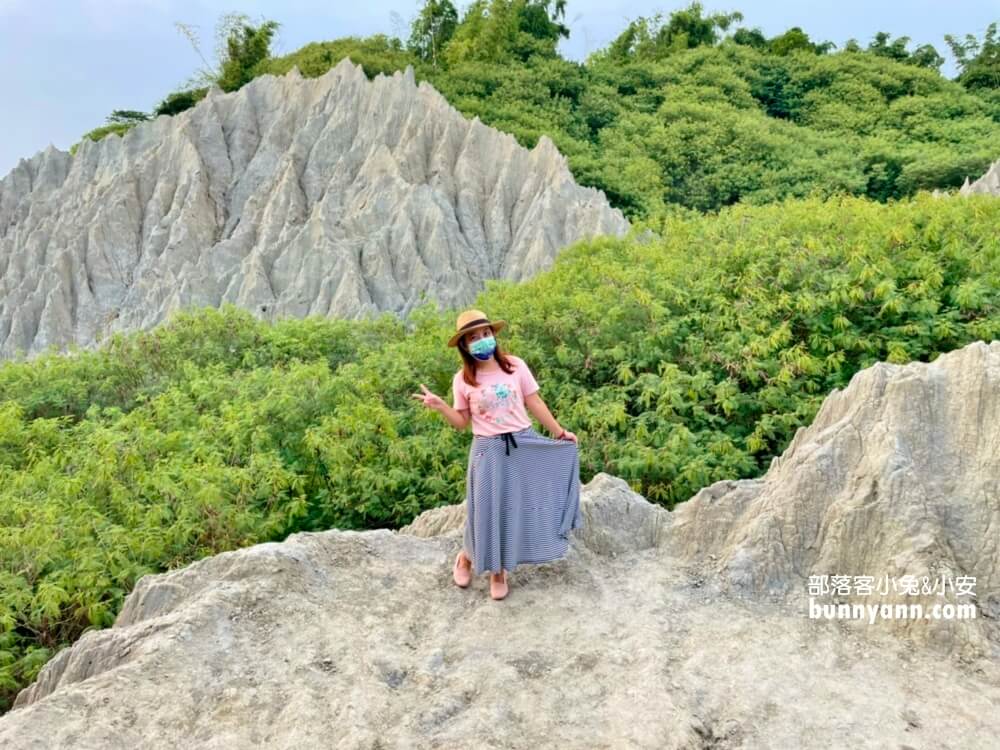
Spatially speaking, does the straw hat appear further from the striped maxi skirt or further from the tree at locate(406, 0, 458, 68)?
the tree at locate(406, 0, 458, 68)

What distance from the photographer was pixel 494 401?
4.66 metres

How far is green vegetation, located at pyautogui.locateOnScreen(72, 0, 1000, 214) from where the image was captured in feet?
86.0

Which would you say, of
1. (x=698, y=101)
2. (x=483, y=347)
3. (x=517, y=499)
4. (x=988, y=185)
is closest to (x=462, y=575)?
(x=517, y=499)

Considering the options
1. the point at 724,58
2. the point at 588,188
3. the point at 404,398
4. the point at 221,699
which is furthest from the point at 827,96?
the point at 221,699

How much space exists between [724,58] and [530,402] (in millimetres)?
36741

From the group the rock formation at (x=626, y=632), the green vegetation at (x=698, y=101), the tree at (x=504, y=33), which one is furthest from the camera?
the tree at (x=504, y=33)

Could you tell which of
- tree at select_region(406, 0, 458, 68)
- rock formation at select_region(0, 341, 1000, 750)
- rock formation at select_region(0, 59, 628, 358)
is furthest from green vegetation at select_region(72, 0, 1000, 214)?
rock formation at select_region(0, 341, 1000, 750)

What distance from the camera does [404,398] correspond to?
31.5ft

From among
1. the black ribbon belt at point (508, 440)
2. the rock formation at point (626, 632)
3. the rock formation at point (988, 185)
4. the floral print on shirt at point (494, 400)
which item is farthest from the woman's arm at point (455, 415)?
the rock formation at point (988, 185)

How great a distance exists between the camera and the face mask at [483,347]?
4.61 metres

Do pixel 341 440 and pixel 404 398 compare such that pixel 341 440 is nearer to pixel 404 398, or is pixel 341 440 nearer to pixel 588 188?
pixel 404 398

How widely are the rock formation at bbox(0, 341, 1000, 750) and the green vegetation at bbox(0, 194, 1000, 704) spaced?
200 cm

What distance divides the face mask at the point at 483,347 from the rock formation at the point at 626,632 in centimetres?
149

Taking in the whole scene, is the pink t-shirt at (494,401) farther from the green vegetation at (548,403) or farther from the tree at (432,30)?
the tree at (432,30)
